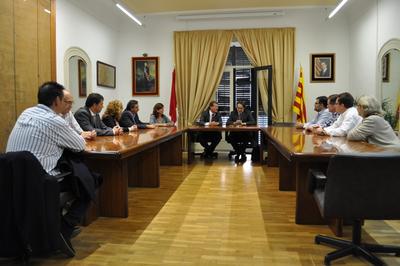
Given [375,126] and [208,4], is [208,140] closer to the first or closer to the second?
[208,4]

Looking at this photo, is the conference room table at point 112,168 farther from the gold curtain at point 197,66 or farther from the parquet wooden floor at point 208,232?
the gold curtain at point 197,66

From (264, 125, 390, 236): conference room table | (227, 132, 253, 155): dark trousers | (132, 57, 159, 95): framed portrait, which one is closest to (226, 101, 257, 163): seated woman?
(227, 132, 253, 155): dark trousers

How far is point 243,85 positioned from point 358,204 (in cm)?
613

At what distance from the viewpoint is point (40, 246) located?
2.06 m

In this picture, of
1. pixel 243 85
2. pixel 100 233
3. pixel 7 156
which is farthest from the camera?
pixel 243 85

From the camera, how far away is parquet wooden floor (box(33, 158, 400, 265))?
2367 millimetres

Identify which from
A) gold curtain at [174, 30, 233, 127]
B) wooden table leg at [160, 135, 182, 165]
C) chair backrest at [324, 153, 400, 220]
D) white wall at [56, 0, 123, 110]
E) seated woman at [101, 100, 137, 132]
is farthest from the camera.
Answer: gold curtain at [174, 30, 233, 127]

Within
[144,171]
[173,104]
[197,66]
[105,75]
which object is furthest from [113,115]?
[197,66]

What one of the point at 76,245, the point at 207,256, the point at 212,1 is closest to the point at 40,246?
the point at 76,245

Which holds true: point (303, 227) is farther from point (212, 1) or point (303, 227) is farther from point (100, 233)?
point (212, 1)

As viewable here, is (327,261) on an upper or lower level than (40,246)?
lower

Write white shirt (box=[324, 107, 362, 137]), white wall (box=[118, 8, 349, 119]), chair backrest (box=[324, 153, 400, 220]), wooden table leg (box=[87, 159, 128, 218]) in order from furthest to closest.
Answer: white wall (box=[118, 8, 349, 119]) → white shirt (box=[324, 107, 362, 137]) → wooden table leg (box=[87, 159, 128, 218]) → chair backrest (box=[324, 153, 400, 220])

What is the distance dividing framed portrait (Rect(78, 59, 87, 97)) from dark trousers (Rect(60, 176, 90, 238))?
4215 millimetres

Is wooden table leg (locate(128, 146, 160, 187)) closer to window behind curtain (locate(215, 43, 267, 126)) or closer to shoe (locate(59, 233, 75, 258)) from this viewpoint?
shoe (locate(59, 233, 75, 258))
